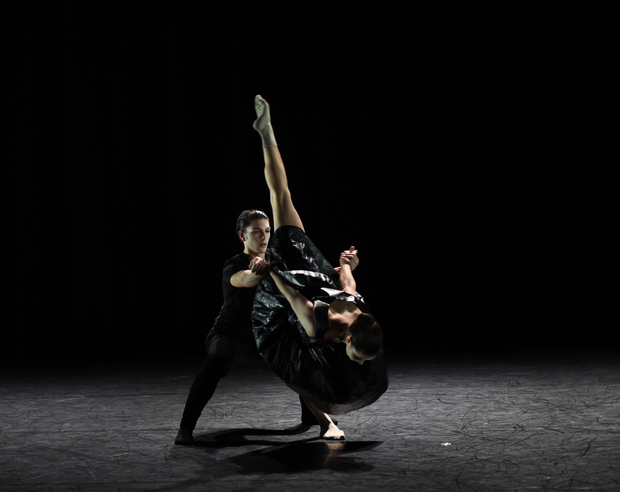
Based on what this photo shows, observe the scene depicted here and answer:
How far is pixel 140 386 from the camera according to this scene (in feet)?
14.2

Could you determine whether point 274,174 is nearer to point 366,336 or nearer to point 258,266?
point 258,266

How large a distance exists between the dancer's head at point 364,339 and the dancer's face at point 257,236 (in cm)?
66

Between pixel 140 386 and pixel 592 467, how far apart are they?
9.14ft

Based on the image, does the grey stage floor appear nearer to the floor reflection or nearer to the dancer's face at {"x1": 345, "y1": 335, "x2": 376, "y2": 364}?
the floor reflection

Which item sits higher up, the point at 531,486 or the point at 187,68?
the point at 187,68

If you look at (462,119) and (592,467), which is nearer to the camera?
(592,467)

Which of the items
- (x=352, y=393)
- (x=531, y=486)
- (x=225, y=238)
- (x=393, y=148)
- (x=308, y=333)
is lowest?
(x=531, y=486)

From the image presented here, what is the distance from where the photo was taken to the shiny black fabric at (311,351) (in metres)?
2.71

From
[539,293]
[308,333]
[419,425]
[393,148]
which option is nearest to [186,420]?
[308,333]

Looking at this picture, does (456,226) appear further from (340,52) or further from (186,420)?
(186,420)

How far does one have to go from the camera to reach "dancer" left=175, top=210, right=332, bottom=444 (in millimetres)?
2869

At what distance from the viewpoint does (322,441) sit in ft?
9.44

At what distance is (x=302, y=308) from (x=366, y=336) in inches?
10.3

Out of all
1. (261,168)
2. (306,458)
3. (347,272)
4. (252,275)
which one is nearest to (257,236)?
(252,275)
